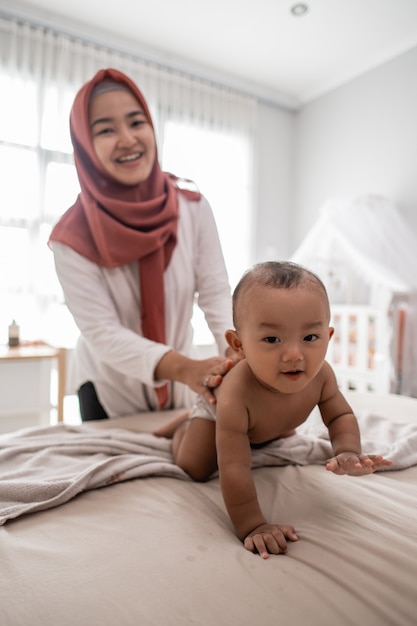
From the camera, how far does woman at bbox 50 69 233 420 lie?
1.24 metres

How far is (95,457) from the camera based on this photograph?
94 cm

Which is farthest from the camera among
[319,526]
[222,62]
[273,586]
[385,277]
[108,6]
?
[222,62]

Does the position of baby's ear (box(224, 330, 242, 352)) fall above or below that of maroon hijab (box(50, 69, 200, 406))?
below

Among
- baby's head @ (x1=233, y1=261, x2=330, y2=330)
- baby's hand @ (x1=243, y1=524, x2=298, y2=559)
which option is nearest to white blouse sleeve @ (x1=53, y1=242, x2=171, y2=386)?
baby's head @ (x1=233, y1=261, x2=330, y2=330)

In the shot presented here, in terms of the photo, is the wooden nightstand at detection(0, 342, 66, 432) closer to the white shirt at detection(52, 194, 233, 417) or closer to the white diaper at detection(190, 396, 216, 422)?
the white shirt at detection(52, 194, 233, 417)

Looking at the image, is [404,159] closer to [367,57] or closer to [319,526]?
[367,57]

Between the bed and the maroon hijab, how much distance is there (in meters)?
0.61

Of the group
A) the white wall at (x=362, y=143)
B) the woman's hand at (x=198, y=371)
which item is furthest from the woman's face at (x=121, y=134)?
the white wall at (x=362, y=143)

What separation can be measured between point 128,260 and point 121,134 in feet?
1.18

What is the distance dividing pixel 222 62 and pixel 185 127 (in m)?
0.62

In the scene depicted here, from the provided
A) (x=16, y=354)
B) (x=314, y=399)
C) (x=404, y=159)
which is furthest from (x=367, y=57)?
(x=314, y=399)

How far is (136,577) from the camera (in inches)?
21.9

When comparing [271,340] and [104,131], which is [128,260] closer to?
[104,131]

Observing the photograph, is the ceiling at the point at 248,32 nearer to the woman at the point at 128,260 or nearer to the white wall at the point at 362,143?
the white wall at the point at 362,143
